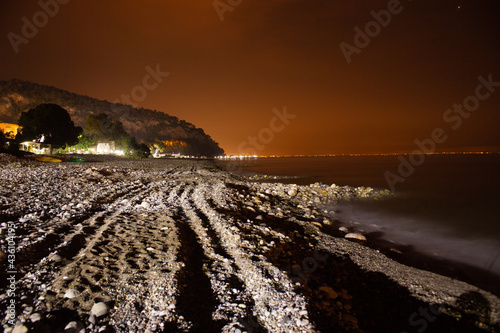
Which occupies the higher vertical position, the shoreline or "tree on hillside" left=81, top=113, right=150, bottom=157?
"tree on hillside" left=81, top=113, right=150, bottom=157

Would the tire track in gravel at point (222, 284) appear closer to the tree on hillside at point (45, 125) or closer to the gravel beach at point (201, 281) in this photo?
the gravel beach at point (201, 281)

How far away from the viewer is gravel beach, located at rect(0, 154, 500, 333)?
12.2ft

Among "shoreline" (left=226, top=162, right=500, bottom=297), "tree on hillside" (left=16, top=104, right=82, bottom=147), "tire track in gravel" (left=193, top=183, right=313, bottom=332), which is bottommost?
"shoreline" (left=226, top=162, right=500, bottom=297)

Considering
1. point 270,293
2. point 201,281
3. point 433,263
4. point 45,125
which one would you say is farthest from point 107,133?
point 433,263

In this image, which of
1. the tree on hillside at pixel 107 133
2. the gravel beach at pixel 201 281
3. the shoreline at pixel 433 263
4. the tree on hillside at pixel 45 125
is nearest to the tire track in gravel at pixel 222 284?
the gravel beach at pixel 201 281

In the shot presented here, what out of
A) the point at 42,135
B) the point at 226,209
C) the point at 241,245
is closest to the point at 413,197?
the point at 226,209

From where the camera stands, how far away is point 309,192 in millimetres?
19625

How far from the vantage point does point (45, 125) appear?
53.2 meters

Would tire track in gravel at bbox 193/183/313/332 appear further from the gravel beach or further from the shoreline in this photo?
the shoreline

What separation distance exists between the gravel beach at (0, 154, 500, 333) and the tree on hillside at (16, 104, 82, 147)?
59.1m

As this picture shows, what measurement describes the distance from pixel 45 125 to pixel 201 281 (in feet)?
222

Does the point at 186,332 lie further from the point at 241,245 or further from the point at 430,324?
the point at 430,324

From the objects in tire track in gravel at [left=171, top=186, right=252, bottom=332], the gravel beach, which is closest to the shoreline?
the gravel beach

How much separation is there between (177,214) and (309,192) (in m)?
12.9
